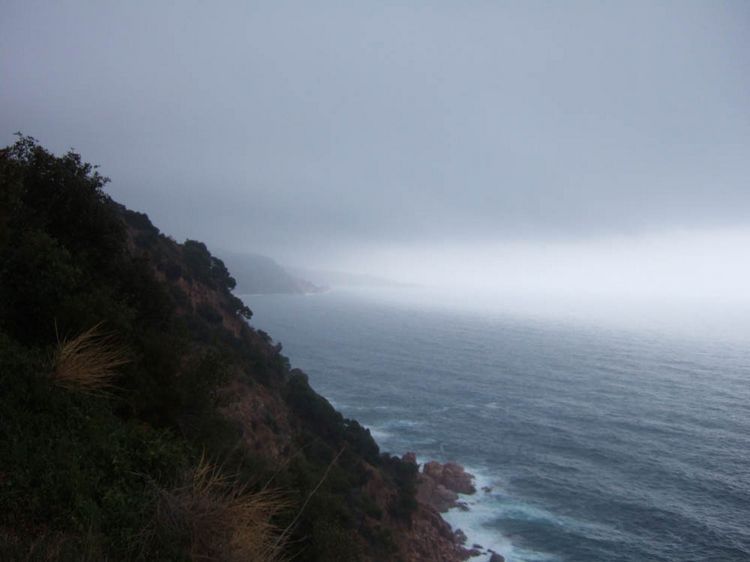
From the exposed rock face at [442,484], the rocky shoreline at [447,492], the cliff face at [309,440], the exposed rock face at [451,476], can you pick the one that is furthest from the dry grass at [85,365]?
the exposed rock face at [451,476]

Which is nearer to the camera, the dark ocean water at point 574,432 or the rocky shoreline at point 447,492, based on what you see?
the rocky shoreline at point 447,492

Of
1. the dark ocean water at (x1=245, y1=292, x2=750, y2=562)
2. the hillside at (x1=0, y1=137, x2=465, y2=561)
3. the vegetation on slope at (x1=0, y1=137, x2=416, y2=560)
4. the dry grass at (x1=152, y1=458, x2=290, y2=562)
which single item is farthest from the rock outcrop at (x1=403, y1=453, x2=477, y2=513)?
the dry grass at (x1=152, y1=458, x2=290, y2=562)

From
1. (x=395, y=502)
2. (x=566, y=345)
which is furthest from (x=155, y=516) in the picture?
(x=566, y=345)

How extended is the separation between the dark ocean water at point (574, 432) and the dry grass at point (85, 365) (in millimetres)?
23349

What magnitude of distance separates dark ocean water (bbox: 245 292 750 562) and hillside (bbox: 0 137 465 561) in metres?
14.2

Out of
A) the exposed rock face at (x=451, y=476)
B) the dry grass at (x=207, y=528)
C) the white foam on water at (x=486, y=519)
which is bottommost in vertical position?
the white foam on water at (x=486, y=519)

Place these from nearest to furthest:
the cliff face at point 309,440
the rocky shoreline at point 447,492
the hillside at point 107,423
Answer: the hillside at point 107,423 → the cliff face at point 309,440 → the rocky shoreline at point 447,492

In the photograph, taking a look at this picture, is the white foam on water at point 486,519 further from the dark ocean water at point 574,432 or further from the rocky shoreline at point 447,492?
the rocky shoreline at point 447,492

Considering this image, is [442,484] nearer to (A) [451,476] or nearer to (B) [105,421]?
(A) [451,476]

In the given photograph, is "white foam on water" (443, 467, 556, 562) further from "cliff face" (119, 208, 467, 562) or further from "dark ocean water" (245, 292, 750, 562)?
"cliff face" (119, 208, 467, 562)

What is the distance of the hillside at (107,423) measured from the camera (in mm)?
4438

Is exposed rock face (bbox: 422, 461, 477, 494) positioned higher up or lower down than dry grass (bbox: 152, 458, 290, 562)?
lower down

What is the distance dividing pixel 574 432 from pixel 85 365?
1662 inches

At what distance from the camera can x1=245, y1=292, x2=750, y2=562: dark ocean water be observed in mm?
25219
